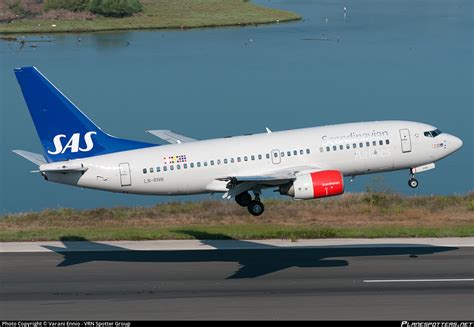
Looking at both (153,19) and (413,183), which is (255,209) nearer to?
(413,183)

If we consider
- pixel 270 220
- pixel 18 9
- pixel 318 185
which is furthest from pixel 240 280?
pixel 18 9

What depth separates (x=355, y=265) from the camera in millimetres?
45188

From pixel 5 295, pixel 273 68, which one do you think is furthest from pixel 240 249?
pixel 273 68

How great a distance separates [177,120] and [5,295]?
179 feet

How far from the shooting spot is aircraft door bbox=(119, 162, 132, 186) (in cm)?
5412

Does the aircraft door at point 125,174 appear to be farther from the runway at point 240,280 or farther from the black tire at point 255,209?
the black tire at point 255,209

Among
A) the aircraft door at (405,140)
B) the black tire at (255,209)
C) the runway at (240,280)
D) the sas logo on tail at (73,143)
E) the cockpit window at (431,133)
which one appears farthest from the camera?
the cockpit window at (431,133)

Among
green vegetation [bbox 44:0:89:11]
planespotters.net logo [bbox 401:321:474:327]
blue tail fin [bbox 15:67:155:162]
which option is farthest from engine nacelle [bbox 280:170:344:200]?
green vegetation [bbox 44:0:89:11]

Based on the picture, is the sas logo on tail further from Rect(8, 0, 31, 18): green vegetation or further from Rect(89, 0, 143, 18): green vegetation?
Rect(8, 0, 31, 18): green vegetation

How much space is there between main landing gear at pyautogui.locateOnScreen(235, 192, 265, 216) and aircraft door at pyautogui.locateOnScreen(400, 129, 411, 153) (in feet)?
26.0

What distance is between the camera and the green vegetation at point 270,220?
5362cm

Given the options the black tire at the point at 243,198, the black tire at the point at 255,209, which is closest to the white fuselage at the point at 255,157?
the black tire at the point at 243,198

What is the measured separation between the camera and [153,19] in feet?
490

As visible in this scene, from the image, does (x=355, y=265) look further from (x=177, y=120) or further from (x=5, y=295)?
(x=177, y=120)
